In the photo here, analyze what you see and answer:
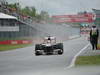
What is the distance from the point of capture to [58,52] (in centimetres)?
2094

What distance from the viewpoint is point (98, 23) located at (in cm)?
2378

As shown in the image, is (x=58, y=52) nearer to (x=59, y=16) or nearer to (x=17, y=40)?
(x=17, y=40)

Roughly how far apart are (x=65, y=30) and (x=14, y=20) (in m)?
12.4

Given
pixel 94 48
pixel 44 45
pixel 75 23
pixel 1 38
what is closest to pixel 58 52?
pixel 44 45

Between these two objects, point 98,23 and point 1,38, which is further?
point 1,38

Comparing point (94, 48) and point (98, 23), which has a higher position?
point (98, 23)

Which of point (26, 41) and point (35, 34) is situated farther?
point (35, 34)

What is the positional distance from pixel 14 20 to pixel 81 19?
53163 millimetres

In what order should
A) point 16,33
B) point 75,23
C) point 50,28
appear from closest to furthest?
1. point 16,33
2. point 50,28
3. point 75,23

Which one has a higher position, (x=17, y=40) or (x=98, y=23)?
(x=98, y=23)

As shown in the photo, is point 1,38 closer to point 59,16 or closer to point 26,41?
point 26,41

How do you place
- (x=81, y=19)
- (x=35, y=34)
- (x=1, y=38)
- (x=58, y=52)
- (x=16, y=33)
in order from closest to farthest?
(x=58, y=52)
(x=1, y=38)
(x=16, y=33)
(x=35, y=34)
(x=81, y=19)

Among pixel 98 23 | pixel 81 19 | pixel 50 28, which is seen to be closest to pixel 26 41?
pixel 50 28

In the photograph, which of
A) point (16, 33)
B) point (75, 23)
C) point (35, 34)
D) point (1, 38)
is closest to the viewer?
point (1, 38)
